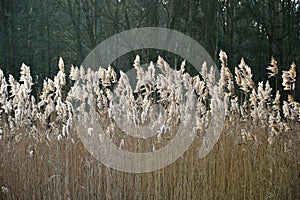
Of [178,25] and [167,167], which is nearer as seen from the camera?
[167,167]

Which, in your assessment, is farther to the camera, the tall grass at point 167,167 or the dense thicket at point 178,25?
the dense thicket at point 178,25

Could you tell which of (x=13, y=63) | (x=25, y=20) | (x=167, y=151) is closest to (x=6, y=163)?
(x=167, y=151)

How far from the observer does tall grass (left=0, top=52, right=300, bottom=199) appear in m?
2.65

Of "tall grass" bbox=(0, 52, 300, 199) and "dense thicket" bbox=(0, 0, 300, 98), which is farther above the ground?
"dense thicket" bbox=(0, 0, 300, 98)

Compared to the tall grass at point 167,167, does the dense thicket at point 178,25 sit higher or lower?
higher

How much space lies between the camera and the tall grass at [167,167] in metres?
2.65

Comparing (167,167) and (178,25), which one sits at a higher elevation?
(178,25)

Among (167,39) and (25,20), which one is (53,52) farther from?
(167,39)

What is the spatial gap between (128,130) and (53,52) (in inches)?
360

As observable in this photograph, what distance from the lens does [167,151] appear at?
272 centimetres

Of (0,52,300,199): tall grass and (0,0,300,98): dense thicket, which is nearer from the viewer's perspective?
(0,52,300,199): tall grass

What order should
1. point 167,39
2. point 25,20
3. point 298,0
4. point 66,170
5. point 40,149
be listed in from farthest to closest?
point 25,20, point 298,0, point 167,39, point 40,149, point 66,170

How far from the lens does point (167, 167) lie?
2.68 m

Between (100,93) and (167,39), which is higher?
(167,39)
